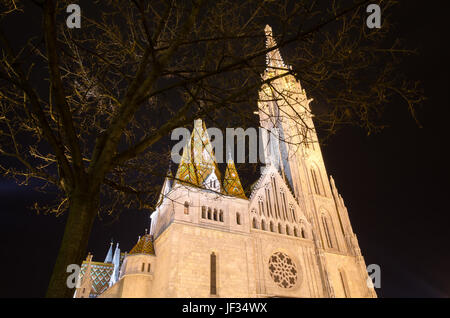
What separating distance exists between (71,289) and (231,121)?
13.2 ft

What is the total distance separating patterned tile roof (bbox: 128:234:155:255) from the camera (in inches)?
781

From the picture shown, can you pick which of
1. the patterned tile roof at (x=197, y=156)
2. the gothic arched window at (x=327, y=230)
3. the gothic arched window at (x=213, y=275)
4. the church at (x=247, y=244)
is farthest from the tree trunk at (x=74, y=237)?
the gothic arched window at (x=327, y=230)

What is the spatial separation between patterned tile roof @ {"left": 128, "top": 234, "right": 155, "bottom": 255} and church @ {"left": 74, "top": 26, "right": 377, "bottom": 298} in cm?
7

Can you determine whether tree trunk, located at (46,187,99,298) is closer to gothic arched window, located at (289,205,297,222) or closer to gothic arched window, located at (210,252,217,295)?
gothic arched window, located at (210,252,217,295)

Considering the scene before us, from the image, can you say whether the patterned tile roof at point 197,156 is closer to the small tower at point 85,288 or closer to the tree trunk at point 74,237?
the tree trunk at point 74,237

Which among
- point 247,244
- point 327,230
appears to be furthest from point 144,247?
point 327,230

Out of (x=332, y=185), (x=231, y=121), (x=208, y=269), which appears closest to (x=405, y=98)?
(x=231, y=121)

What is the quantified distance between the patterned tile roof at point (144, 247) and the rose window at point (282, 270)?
322 inches

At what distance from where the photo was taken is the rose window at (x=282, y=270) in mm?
20547

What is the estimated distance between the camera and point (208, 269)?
58.9 feet

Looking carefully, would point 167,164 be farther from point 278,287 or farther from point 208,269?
point 278,287

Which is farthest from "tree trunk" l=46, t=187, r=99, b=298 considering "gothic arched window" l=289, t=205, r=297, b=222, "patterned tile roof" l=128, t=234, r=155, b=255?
"gothic arched window" l=289, t=205, r=297, b=222

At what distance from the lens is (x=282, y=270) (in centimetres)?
2095

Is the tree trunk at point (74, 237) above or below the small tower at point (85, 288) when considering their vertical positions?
below
